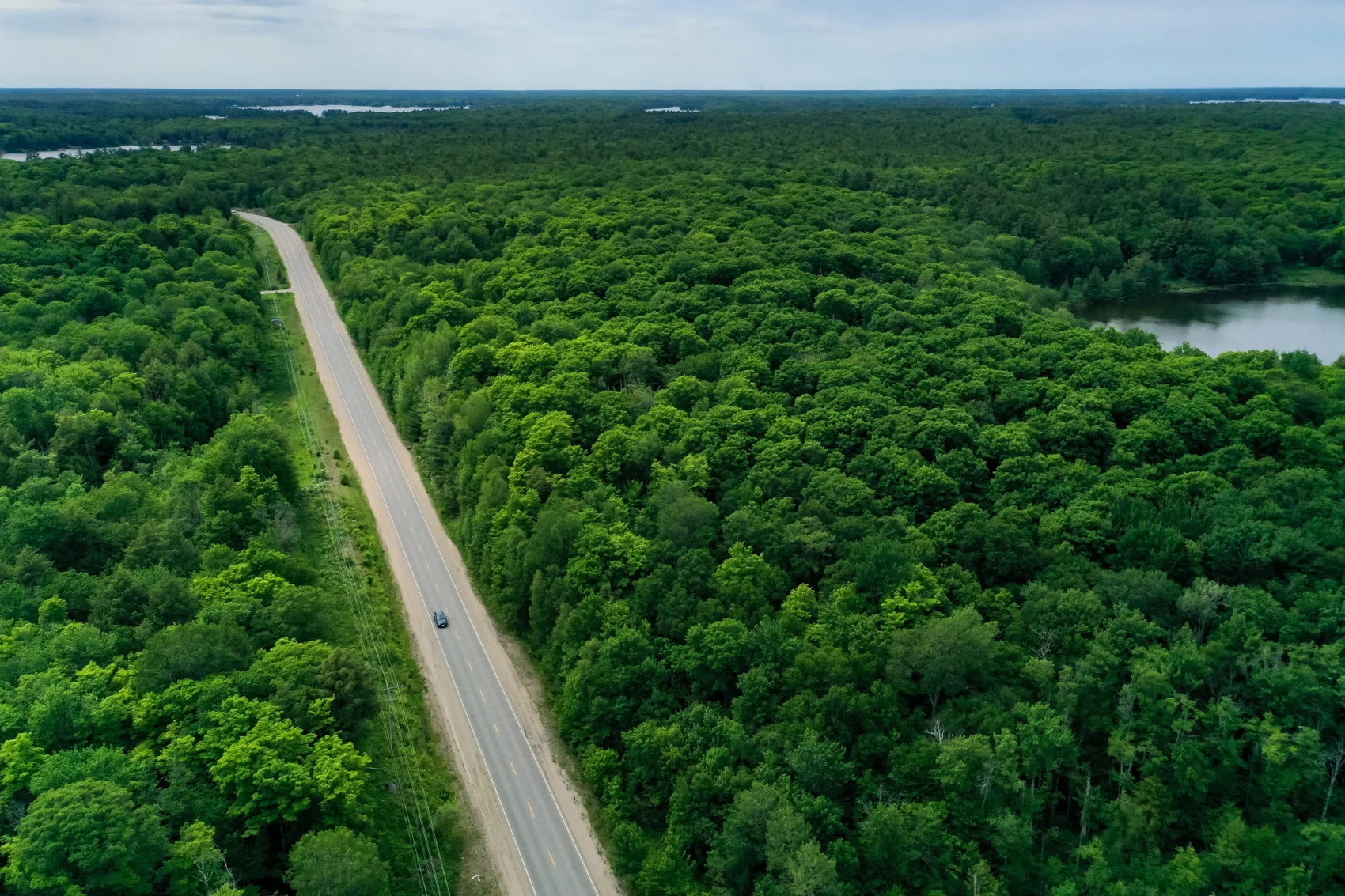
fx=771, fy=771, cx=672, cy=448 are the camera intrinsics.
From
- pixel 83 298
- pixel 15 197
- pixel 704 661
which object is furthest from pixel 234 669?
pixel 15 197

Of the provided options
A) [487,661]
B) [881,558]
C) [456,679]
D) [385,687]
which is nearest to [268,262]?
[487,661]

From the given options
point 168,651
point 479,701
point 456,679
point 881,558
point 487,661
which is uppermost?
point 881,558

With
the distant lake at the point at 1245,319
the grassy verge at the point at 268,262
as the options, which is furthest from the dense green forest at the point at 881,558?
the grassy verge at the point at 268,262

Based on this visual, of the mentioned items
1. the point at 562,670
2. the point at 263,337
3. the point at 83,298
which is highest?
the point at 83,298

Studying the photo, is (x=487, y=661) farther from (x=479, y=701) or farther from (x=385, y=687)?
(x=385, y=687)

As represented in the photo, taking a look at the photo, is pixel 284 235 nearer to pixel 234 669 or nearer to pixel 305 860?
pixel 234 669

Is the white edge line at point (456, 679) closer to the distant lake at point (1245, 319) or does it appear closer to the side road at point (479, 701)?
the side road at point (479, 701)
